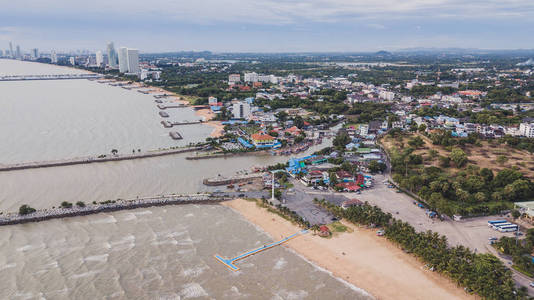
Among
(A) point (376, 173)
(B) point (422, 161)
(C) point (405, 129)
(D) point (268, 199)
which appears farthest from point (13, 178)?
(C) point (405, 129)

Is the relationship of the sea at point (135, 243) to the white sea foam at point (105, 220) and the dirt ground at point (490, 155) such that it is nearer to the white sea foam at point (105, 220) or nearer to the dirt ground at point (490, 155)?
the white sea foam at point (105, 220)

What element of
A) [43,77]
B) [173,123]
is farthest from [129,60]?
[173,123]

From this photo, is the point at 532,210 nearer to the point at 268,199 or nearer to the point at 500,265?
the point at 500,265

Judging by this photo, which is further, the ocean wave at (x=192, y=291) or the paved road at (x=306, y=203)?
the paved road at (x=306, y=203)

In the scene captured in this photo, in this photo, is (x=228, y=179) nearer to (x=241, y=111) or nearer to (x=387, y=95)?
(x=241, y=111)

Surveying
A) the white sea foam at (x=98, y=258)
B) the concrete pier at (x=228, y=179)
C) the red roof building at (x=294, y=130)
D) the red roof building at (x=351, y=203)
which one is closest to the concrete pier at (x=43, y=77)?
the red roof building at (x=294, y=130)

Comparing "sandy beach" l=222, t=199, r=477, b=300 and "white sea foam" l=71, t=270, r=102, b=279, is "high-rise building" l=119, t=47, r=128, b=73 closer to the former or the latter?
"sandy beach" l=222, t=199, r=477, b=300

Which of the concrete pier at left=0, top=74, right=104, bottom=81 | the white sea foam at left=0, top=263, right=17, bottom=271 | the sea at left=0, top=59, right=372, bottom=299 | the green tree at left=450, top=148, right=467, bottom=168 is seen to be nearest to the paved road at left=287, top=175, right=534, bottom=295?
the sea at left=0, top=59, right=372, bottom=299
